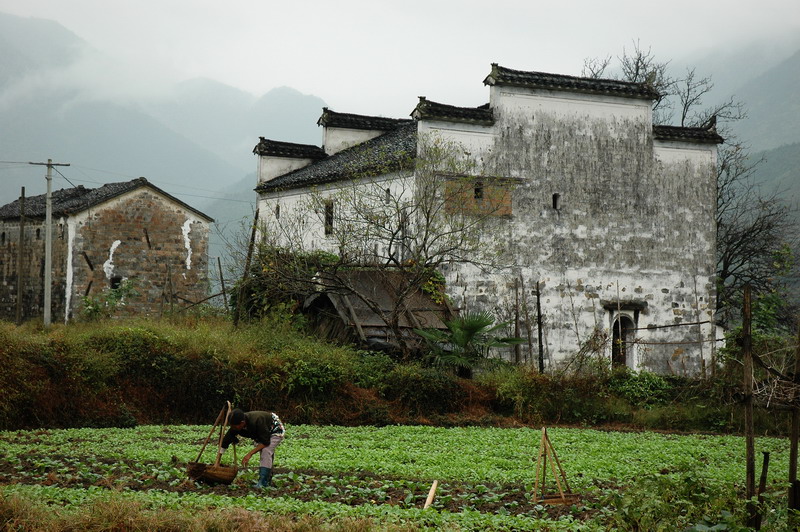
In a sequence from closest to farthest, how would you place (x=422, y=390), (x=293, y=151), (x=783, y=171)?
(x=422, y=390), (x=293, y=151), (x=783, y=171)

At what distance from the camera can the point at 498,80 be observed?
86.1ft

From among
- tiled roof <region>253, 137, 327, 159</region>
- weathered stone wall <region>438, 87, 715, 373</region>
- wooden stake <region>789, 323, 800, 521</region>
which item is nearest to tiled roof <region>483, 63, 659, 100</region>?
weathered stone wall <region>438, 87, 715, 373</region>

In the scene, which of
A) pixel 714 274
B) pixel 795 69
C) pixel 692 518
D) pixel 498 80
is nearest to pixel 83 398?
pixel 692 518

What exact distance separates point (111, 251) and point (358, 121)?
1086 cm

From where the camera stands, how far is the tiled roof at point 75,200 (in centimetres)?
3083

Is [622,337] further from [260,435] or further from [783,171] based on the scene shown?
[783,171]

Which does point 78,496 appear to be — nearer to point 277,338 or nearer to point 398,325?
point 277,338

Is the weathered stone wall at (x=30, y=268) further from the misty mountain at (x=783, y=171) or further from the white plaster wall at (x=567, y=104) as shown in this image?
the misty mountain at (x=783, y=171)

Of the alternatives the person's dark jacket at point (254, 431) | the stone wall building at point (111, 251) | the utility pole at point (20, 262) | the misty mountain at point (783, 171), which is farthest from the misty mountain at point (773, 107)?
the person's dark jacket at point (254, 431)

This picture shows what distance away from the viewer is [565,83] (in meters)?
26.9

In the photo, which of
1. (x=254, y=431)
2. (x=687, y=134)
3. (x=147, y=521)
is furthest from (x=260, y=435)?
(x=687, y=134)

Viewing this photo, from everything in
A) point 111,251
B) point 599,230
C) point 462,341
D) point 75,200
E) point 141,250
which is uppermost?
point 75,200

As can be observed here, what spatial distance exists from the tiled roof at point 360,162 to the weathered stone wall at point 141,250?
3643 mm

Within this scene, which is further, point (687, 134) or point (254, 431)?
point (687, 134)
